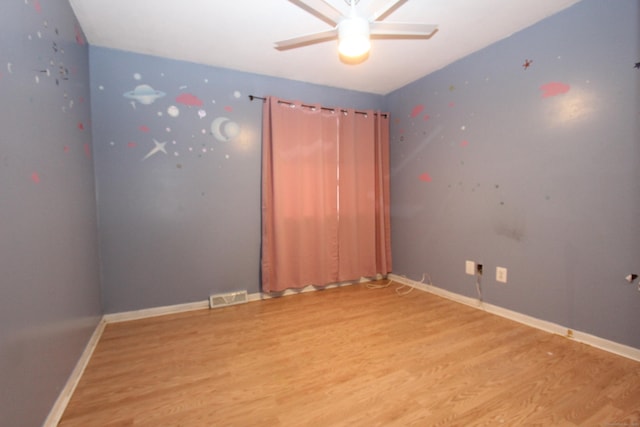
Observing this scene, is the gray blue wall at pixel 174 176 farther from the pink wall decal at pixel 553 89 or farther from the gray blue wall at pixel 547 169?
the pink wall decal at pixel 553 89

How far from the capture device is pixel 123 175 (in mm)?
Result: 2326

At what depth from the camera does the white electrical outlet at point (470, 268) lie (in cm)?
255

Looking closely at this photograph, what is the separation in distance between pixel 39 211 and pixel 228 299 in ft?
5.68

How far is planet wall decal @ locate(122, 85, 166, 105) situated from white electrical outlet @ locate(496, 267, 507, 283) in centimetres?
333

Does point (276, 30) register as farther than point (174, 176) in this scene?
No

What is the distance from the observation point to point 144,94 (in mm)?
2371

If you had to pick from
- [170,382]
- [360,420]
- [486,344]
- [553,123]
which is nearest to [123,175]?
[170,382]

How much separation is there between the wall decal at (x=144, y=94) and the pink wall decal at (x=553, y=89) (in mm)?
3095

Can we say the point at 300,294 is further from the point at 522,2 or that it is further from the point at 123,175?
the point at 522,2

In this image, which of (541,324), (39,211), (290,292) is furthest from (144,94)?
(541,324)

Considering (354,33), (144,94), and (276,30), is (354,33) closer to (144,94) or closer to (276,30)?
(276,30)

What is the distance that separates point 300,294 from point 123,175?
2003 millimetres

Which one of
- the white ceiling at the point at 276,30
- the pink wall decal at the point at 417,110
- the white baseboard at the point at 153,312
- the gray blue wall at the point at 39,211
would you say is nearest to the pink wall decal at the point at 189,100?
the white ceiling at the point at 276,30

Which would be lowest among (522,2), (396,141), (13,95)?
(13,95)
